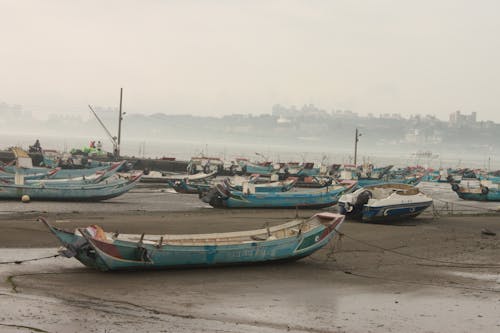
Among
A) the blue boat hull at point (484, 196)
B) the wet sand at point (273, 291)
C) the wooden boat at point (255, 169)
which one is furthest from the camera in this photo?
the wooden boat at point (255, 169)

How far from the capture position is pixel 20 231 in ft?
52.4

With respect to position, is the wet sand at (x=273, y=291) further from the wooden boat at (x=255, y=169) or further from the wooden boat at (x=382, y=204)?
the wooden boat at (x=255, y=169)

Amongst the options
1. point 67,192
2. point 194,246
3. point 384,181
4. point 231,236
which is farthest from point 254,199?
point 384,181

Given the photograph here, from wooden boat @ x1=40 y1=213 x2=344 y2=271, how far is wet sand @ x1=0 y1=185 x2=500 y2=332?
0.73 ft

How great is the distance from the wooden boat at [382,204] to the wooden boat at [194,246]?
6.67 metres

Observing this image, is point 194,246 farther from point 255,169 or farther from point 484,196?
point 255,169

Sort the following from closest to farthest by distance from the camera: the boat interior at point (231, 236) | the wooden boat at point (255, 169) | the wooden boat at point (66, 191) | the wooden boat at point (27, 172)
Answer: the boat interior at point (231, 236), the wooden boat at point (66, 191), the wooden boat at point (27, 172), the wooden boat at point (255, 169)

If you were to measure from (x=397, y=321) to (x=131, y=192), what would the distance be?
24.7 meters

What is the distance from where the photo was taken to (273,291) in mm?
11492

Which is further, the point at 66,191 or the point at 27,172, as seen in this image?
the point at 27,172

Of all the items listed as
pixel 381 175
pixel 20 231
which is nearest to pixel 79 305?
pixel 20 231

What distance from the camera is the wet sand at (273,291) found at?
9.38 m

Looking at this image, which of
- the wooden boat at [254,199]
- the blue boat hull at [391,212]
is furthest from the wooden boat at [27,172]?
the blue boat hull at [391,212]

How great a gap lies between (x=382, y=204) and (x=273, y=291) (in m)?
10.1
